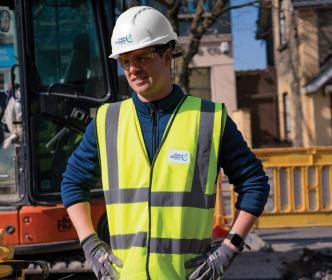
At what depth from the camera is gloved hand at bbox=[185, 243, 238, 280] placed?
2287 millimetres

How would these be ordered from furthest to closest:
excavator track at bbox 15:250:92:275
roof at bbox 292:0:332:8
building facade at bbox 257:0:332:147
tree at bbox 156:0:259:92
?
building facade at bbox 257:0:332:147 < roof at bbox 292:0:332:8 < tree at bbox 156:0:259:92 < excavator track at bbox 15:250:92:275

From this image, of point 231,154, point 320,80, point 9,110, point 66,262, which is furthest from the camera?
point 320,80

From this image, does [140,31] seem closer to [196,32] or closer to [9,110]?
[9,110]

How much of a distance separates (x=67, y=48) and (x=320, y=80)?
595 inches

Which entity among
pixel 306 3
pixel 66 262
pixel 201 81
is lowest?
pixel 66 262

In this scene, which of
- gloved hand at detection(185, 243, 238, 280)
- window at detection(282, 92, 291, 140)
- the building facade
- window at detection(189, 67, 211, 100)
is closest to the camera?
gloved hand at detection(185, 243, 238, 280)

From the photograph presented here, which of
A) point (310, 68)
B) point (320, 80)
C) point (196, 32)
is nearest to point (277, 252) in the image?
point (196, 32)

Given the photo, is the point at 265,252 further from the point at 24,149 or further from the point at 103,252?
the point at 103,252

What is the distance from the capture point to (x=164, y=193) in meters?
2.29

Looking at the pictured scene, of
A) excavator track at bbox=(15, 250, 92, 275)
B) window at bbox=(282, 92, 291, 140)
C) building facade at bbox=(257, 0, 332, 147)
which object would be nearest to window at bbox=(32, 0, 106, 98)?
excavator track at bbox=(15, 250, 92, 275)

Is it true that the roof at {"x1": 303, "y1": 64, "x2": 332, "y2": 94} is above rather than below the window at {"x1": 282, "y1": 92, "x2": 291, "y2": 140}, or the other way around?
above

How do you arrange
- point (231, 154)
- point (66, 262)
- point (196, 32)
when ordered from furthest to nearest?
point (196, 32)
point (66, 262)
point (231, 154)

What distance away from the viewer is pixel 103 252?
240cm

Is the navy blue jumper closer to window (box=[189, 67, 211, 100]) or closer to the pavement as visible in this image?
the pavement
